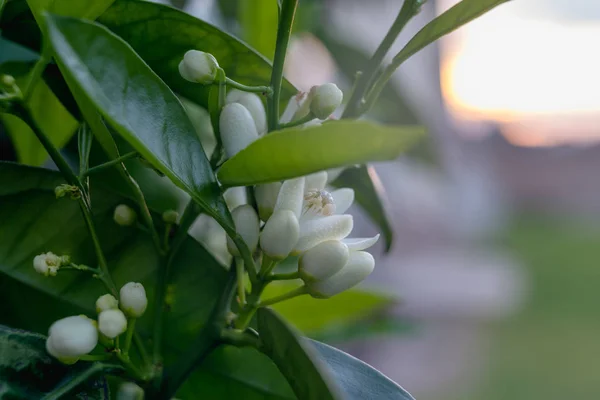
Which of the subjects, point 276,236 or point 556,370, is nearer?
point 276,236

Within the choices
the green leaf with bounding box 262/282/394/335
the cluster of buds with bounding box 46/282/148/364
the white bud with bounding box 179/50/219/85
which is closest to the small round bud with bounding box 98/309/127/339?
the cluster of buds with bounding box 46/282/148/364

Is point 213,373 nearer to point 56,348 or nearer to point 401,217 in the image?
point 56,348

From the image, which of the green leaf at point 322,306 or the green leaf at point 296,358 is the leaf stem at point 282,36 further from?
the green leaf at point 322,306

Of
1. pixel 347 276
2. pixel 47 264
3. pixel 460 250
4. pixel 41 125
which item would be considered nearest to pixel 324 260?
pixel 347 276

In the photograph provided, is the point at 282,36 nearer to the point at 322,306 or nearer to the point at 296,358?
the point at 296,358

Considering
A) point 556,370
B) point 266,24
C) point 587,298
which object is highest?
point 587,298

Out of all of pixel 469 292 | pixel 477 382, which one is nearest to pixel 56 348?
pixel 477 382

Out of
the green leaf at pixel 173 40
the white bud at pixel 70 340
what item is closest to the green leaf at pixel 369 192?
the green leaf at pixel 173 40
